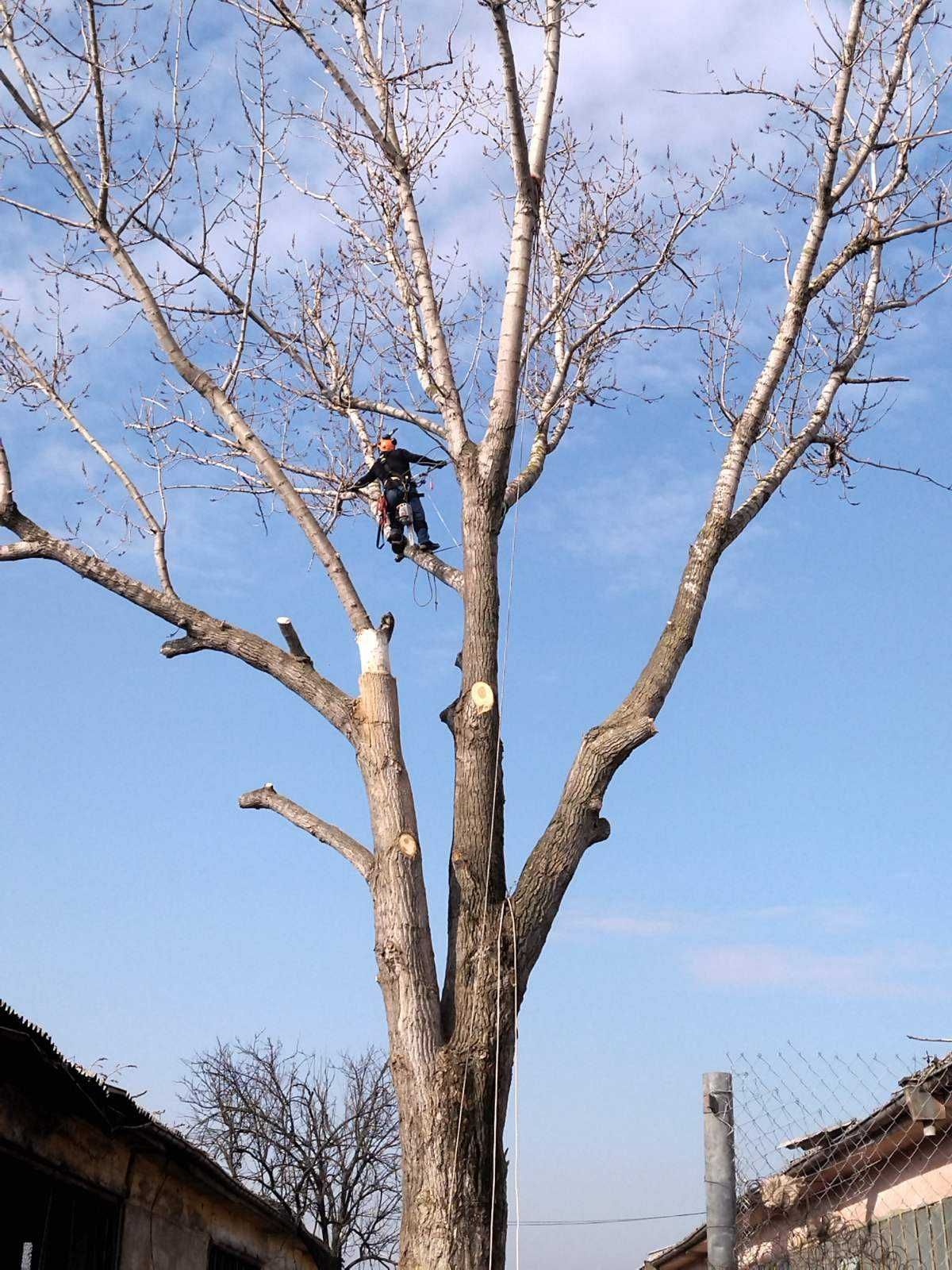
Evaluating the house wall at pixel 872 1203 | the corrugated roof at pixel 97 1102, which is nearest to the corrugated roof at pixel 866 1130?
the house wall at pixel 872 1203

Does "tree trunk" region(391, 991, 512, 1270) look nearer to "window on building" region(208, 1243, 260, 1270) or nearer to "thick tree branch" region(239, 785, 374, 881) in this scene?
"thick tree branch" region(239, 785, 374, 881)

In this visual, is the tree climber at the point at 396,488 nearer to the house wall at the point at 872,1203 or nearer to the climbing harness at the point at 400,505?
the climbing harness at the point at 400,505

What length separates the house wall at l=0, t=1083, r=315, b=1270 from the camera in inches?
262

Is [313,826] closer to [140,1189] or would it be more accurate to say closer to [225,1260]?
[140,1189]

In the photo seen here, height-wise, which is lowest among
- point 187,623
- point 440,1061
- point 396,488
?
point 440,1061

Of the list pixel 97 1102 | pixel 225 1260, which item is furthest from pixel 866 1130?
pixel 225 1260

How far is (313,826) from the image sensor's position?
6402 mm

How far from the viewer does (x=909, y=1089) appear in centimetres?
598

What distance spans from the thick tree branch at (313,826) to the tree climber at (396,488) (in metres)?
2.21

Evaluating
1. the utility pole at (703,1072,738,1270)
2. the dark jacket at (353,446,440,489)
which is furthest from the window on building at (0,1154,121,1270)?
the dark jacket at (353,446,440,489)

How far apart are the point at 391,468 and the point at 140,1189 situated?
185 inches

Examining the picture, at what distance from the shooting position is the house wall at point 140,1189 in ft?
21.9

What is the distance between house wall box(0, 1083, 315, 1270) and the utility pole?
350cm

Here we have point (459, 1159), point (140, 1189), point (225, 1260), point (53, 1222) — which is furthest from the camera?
point (225, 1260)
